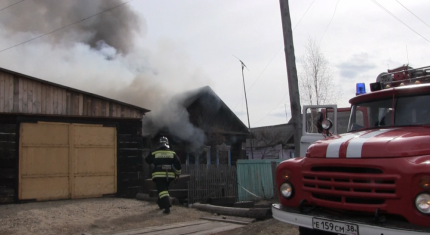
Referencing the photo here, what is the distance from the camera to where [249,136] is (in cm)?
2381

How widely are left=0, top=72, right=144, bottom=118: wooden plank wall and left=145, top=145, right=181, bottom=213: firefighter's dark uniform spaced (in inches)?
113

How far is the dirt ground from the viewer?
7.50 metres

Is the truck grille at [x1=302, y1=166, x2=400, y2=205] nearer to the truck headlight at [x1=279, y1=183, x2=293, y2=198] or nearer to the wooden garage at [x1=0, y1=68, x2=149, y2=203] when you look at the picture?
the truck headlight at [x1=279, y1=183, x2=293, y2=198]

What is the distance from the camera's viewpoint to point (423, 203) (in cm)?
415

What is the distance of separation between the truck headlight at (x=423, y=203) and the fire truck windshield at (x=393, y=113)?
4.88 feet

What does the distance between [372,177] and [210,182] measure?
8.43m

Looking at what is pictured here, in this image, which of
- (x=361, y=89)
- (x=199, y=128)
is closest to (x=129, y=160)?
(x=361, y=89)

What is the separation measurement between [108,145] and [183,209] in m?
3.31

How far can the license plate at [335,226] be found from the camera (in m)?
4.46

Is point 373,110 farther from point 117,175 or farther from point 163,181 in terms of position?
point 117,175

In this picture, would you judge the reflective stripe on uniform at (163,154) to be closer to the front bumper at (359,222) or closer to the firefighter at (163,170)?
the firefighter at (163,170)

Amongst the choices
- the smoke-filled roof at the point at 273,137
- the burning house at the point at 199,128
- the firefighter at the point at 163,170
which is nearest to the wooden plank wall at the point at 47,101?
the firefighter at the point at 163,170

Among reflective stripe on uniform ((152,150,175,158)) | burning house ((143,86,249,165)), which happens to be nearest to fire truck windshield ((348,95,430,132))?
reflective stripe on uniform ((152,150,175,158))

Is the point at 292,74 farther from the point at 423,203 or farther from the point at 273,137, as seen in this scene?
the point at 273,137
